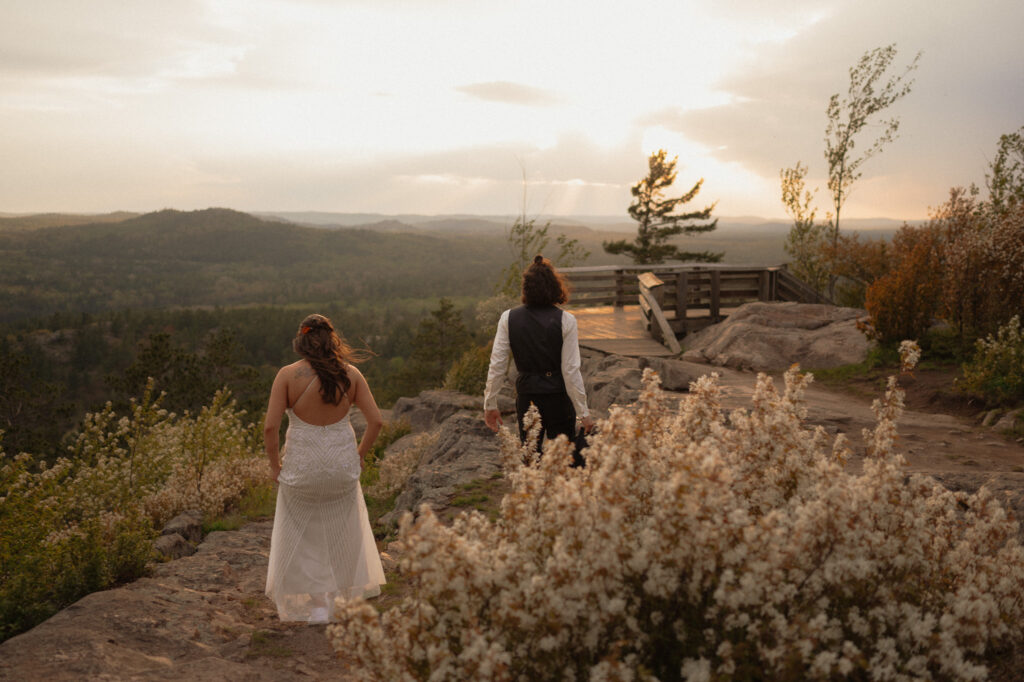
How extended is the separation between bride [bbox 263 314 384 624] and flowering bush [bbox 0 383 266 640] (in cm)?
139

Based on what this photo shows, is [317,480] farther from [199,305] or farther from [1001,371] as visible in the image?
[199,305]

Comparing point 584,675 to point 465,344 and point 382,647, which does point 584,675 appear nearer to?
point 382,647

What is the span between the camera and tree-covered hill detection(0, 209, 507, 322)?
130125 millimetres

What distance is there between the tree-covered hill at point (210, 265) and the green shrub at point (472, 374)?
11265 centimetres

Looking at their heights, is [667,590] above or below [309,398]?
below

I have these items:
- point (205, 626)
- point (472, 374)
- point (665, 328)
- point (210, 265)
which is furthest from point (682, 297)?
point (210, 265)

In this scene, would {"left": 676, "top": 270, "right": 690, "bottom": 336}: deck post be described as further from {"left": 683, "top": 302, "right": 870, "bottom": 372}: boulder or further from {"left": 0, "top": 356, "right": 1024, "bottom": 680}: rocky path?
{"left": 0, "top": 356, "right": 1024, "bottom": 680}: rocky path

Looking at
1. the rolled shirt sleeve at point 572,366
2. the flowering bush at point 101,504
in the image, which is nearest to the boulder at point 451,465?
the rolled shirt sleeve at point 572,366

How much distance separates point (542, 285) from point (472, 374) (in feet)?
34.1

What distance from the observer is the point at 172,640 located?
4227mm

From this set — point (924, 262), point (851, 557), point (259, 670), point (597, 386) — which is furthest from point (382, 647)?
point (924, 262)

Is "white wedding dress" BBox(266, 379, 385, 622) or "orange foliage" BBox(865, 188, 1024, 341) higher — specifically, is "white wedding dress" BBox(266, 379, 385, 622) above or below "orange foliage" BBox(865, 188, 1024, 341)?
below

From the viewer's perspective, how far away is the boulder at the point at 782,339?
12.8 metres

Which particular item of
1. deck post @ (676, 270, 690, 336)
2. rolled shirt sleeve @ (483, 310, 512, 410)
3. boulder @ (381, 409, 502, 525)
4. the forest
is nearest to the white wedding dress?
rolled shirt sleeve @ (483, 310, 512, 410)
